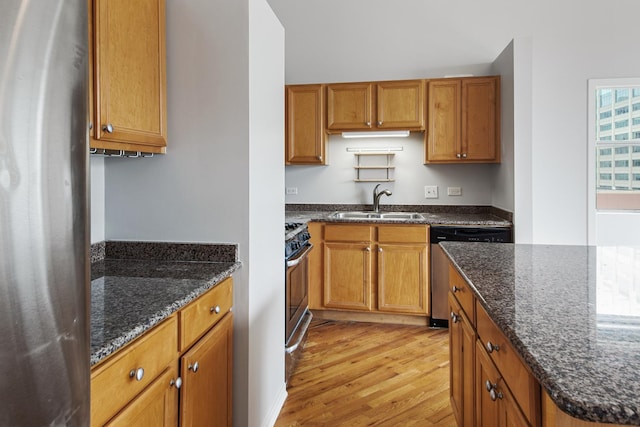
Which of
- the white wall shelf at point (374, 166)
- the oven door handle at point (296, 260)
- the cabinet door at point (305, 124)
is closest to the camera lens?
the oven door handle at point (296, 260)

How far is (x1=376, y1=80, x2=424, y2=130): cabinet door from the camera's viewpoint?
364 cm

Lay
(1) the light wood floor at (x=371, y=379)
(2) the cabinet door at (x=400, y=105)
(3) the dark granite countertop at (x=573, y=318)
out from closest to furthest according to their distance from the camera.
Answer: (3) the dark granite countertop at (x=573, y=318)
(1) the light wood floor at (x=371, y=379)
(2) the cabinet door at (x=400, y=105)

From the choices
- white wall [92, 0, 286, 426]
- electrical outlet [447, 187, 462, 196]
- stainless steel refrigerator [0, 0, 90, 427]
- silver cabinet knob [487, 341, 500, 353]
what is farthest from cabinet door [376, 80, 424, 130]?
stainless steel refrigerator [0, 0, 90, 427]

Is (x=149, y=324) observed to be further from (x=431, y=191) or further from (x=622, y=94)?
(x=622, y=94)

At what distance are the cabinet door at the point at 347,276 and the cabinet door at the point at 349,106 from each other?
1.10m

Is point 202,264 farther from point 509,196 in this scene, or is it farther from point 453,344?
point 509,196

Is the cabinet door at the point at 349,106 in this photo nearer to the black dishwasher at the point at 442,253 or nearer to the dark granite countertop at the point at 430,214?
the dark granite countertop at the point at 430,214

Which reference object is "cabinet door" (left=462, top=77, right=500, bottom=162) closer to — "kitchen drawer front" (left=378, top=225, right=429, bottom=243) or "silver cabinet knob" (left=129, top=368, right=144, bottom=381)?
"kitchen drawer front" (left=378, top=225, right=429, bottom=243)

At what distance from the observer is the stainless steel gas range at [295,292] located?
2.39m

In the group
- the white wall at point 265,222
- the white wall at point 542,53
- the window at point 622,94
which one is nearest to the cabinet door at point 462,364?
the white wall at point 265,222

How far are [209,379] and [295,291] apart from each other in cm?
114

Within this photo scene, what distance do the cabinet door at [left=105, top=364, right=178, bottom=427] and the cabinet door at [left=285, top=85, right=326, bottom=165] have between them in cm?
285

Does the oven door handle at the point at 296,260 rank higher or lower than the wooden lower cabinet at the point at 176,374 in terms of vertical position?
higher

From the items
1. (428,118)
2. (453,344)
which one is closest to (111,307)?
(453,344)
